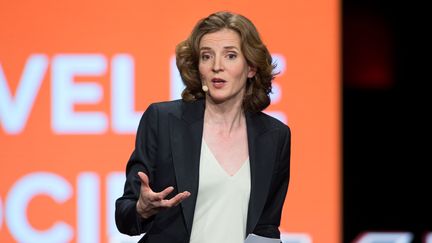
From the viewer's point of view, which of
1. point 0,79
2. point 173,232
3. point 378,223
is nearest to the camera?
point 173,232

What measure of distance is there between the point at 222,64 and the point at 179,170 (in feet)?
1.07

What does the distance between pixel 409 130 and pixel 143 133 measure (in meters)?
1.92

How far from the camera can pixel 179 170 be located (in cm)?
201

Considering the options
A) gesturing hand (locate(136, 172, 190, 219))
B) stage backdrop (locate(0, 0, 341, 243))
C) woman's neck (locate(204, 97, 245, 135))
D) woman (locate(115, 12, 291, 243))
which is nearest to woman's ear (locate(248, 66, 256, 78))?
woman (locate(115, 12, 291, 243))

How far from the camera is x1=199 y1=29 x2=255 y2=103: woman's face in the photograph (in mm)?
2135

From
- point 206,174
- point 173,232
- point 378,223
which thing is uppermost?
point 206,174

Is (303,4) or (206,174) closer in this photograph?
(206,174)

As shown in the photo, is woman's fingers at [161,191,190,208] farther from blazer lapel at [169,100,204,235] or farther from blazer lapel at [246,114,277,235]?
blazer lapel at [246,114,277,235]

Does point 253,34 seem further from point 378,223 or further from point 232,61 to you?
point 378,223

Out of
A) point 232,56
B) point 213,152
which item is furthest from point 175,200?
point 232,56

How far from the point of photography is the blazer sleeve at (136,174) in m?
1.97

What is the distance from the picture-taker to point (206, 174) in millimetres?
2045

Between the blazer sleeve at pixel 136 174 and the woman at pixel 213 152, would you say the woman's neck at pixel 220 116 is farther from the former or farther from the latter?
the blazer sleeve at pixel 136 174

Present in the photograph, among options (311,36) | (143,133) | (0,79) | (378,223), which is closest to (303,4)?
(311,36)
